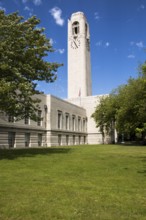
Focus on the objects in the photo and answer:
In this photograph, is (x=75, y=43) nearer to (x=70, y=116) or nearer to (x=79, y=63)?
(x=79, y=63)

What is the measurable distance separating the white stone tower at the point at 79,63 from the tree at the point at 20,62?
2448 inches

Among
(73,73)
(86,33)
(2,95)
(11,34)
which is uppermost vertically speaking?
(86,33)

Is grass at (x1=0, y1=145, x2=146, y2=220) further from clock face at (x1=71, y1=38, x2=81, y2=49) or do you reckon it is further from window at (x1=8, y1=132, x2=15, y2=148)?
clock face at (x1=71, y1=38, x2=81, y2=49)

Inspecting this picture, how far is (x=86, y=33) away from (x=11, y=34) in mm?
79219

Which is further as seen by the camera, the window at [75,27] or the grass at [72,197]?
the window at [75,27]

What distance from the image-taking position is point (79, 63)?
86.7 meters

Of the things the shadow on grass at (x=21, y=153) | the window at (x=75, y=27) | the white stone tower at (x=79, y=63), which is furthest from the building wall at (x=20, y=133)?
the window at (x=75, y=27)

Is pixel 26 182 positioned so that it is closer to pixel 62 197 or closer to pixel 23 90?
pixel 62 197

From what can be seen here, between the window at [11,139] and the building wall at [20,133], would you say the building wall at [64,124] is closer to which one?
the building wall at [20,133]

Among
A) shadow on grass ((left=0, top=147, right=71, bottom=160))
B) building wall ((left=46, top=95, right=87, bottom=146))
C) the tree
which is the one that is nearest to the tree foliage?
building wall ((left=46, top=95, right=87, bottom=146))

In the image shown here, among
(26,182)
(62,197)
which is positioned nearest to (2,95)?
(26,182)

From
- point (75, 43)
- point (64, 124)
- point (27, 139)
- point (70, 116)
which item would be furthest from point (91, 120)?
point (75, 43)

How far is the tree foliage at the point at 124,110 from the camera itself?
122ft

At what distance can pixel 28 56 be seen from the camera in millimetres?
20078
